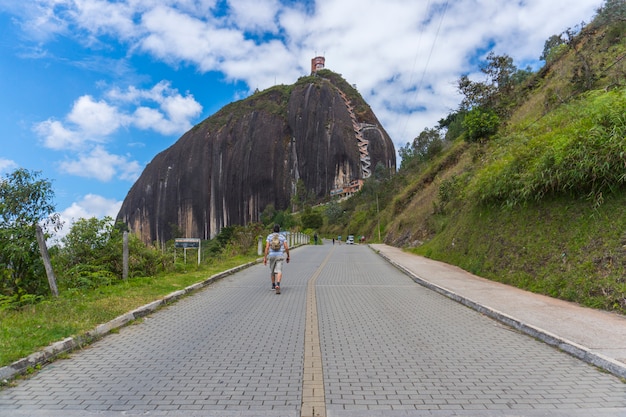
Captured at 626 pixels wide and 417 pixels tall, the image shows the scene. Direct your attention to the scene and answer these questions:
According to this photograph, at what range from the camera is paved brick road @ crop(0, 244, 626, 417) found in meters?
3.38

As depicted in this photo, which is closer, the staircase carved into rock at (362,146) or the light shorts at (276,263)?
the light shorts at (276,263)

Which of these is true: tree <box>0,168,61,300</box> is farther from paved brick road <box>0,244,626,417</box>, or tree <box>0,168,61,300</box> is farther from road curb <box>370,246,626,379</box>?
road curb <box>370,246,626,379</box>

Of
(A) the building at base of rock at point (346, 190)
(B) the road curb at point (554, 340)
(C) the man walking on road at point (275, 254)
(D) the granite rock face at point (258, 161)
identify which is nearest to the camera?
(B) the road curb at point (554, 340)

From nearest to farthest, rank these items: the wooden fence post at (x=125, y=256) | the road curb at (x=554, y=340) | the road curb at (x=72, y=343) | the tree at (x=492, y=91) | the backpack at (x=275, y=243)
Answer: the road curb at (x=72, y=343) < the road curb at (x=554, y=340) < the backpack at (x=275, y=243) < the wooden fence post at (x=125, y=256) < the tree at (x=492, y=91)

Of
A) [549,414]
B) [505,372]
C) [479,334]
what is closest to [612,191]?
[479,334]

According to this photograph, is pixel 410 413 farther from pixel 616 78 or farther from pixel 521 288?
pixel 616 78

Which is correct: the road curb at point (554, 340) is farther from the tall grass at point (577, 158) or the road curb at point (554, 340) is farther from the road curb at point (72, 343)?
the road curb at point (72, 343)

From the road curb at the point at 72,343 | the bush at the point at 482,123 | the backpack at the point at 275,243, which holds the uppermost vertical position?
the bush at the point at 482,123

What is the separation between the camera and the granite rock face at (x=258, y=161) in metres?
93.4

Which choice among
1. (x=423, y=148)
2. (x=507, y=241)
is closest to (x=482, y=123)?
(x=507, y=241)

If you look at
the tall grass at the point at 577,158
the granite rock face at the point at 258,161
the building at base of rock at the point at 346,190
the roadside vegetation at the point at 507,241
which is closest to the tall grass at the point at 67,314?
the roadside vegetation at the point at 507,241

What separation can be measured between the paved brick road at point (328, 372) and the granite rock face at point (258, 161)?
278ft

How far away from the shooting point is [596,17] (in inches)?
973

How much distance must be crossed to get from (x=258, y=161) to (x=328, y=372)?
92.6 metres
